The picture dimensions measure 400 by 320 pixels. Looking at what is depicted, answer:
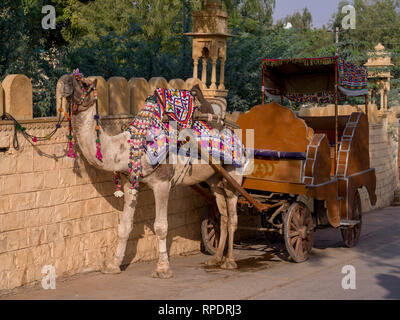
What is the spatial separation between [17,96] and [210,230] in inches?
171

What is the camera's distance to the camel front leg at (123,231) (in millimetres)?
8344

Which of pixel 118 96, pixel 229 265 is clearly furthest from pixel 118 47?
pixel 229 265

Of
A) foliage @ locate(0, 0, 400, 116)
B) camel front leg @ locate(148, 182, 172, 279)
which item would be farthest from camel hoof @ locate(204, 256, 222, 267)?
foliage @ locate(0, 0, 400, 116)

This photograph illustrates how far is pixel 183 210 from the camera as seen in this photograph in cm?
1046

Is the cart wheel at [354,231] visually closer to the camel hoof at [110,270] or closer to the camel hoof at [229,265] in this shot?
the camel hoof at [229,265]

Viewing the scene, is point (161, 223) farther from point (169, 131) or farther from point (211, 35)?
point (211, 35)

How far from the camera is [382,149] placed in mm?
17969

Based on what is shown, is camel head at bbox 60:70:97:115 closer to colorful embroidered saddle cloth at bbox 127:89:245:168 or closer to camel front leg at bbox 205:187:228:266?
colorful embroidered saddle cloth at bbox 127:89:245:168

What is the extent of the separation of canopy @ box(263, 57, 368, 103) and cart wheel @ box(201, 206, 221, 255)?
103 inches

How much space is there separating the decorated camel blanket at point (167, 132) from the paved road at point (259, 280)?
1299 mm

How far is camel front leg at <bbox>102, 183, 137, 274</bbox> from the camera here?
27.4 ft

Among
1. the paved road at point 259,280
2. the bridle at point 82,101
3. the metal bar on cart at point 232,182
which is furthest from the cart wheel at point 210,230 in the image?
the bridle at point 82,101

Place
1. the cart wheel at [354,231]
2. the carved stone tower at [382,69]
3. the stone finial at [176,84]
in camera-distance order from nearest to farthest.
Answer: the stone finial at [176,84], the cart wheel at [354,231], the carved stone tower at [382,69]

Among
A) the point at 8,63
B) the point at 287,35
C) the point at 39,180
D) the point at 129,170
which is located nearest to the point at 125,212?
the point at 129,170
